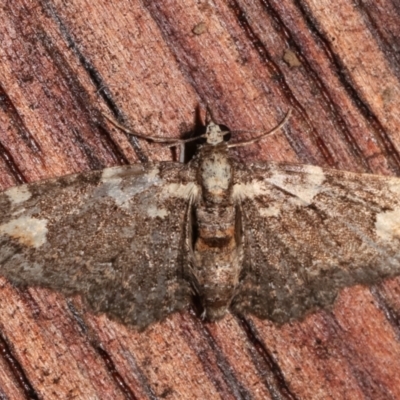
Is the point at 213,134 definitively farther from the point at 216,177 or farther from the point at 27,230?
the point at 27,230

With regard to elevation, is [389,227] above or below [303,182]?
below

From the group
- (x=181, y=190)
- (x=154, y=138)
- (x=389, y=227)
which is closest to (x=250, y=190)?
(x=181, y=190)

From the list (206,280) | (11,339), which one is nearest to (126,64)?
(206,280)

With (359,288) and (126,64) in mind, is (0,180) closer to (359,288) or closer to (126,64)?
(126,64)

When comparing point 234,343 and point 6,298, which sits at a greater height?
point 6,298

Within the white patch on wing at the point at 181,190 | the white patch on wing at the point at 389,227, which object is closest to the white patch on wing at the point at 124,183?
the white patch on wing at the point at 181,190
